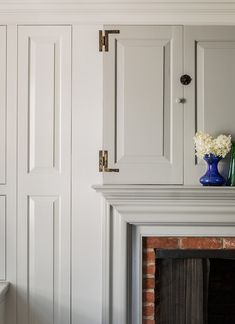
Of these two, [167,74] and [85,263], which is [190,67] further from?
[85,263]

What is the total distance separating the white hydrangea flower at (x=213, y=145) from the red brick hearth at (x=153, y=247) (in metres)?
0.47

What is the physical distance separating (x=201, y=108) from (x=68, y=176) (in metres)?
0.82

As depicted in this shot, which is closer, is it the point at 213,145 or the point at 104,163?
the point at 213,145

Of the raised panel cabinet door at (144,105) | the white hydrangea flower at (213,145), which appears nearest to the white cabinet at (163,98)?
the raised panel cabinet door at (144,105)

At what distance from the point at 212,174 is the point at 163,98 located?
484mm

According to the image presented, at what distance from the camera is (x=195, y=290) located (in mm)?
2170

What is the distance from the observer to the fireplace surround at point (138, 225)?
6.52ft

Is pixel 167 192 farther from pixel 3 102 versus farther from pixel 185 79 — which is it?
pixel 3 102

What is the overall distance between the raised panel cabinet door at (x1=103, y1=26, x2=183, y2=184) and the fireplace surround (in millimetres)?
106

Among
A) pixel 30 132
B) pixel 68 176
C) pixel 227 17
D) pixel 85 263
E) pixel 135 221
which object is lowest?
pixel 85 263

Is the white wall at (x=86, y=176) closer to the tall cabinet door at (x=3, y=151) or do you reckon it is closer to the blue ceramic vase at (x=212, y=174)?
the tall cabinet door at (x=3, y=151)

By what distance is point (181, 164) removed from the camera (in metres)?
2.08

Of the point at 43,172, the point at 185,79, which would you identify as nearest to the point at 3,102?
the point at 43,172

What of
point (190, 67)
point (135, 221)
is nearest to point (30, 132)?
point (135, 221)
